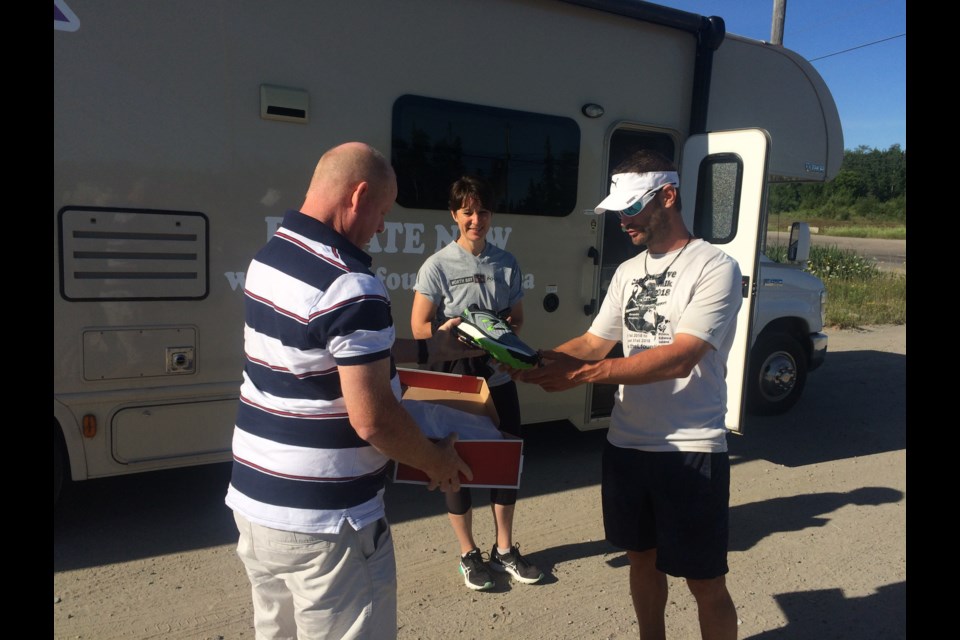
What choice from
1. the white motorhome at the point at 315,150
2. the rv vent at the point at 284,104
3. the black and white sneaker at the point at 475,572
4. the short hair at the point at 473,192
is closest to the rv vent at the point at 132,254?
the white motorhome at the point at 315,150

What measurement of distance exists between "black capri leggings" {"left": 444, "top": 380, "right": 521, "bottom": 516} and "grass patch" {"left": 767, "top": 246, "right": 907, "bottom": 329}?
6379mm

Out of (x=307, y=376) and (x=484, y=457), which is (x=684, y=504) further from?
(x=307, y=376)

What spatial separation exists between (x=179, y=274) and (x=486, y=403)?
6.43ft

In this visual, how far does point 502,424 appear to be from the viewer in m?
3.47

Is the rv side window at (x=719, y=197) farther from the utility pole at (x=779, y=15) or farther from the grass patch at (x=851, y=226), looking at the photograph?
the grass patch at (x=851, y=226)

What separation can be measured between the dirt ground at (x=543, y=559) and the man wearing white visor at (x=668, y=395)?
2.68 ft

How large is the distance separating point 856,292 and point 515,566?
1369 centimetres

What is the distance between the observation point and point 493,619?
10.5 ft

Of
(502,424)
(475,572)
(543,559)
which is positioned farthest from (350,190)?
(543,559)

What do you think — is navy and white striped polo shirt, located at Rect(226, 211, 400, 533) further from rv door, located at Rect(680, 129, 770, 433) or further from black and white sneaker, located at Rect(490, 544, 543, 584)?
rv door, located at Rect(680, 129, 770, 433)

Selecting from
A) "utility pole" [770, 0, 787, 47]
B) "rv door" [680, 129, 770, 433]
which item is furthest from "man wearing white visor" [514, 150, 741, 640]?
"utility pole" [770, 0, 787, 47]

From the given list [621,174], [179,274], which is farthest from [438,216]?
[621,174]

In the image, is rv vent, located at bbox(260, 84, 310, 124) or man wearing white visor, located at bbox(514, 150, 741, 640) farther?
rv vent, located at bbox(260, 84, 310, 124)

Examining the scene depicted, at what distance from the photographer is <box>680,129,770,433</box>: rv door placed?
4586mm
